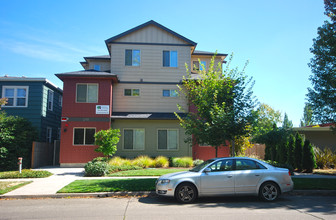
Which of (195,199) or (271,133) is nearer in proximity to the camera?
(195,199)

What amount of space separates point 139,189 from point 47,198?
3.19m

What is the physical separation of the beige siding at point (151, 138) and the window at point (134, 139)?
22cm

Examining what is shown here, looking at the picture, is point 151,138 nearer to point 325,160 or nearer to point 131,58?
point 131,58

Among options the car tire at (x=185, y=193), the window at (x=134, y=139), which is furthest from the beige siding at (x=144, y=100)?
the car tire at (x=185, y=193)

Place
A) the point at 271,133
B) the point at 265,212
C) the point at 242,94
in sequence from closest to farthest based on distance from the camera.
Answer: the point at 265,212 → the point at 242,94 → the point at 271,133

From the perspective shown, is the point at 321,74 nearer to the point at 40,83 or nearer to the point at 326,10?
the point at 326,10

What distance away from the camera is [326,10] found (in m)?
13.4

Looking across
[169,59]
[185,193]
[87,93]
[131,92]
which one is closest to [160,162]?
[131,92]

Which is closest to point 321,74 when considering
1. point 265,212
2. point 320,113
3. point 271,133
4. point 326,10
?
point 320,113

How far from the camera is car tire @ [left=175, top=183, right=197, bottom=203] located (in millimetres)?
8703

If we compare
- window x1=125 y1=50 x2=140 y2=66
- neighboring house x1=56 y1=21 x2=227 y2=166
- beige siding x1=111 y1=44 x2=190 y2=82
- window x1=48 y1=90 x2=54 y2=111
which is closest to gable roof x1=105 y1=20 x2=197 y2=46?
neighboring house x1=56 y1=21 x2=227 y2=166

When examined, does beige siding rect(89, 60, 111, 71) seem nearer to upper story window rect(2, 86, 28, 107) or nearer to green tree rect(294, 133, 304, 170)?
upper story window rect(2, 86, 28, 107)

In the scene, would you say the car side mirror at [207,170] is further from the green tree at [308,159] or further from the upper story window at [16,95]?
the upper story window at [16,95]

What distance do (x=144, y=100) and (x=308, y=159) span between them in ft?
38.2
